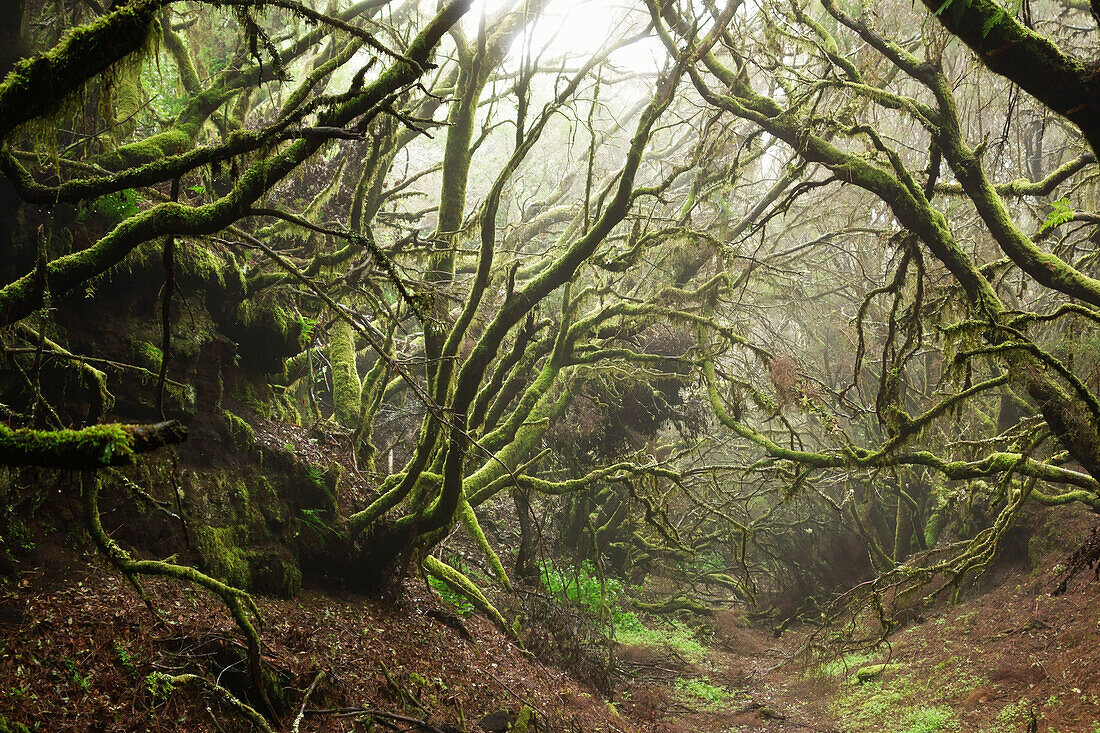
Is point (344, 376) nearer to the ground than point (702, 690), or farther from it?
farther from it

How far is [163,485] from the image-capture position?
16.0ft

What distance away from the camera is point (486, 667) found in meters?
6.52

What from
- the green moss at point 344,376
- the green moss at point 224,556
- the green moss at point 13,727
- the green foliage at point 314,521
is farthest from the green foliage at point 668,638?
the green moss at point 13,727

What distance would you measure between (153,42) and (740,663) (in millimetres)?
11894

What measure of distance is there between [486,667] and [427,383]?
299 cm

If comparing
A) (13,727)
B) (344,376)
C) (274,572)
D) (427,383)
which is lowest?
(13,727)

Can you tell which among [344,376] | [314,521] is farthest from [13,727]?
[344,376]

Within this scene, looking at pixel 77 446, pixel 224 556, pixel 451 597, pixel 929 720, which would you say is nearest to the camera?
pixel 77 446

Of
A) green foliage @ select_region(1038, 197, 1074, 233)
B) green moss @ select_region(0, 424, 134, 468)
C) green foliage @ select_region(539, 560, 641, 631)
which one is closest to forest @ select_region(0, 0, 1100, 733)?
green moss @ select_region(0, 424, 134, 468)

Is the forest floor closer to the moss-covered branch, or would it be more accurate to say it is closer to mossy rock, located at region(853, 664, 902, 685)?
mossy rock, located at region(853, 664, 902, 685)

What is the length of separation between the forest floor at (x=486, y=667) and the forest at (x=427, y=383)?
3cm

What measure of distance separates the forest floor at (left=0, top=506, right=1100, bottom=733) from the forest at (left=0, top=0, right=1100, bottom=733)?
3 cm

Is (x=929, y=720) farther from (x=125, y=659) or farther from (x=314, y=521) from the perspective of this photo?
(x=125, y=659)

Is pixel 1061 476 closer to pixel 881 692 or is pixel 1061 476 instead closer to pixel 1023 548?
pixel 881 692
